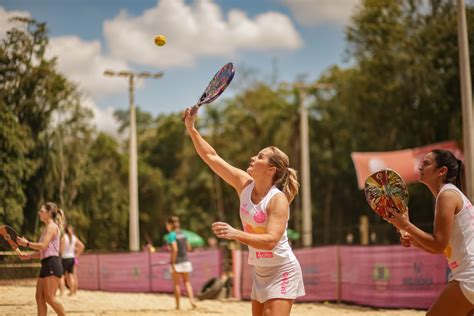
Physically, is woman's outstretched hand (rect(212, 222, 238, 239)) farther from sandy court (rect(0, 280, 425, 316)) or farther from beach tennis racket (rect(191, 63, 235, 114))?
sandy court (rect(0, 280, 425, 316))

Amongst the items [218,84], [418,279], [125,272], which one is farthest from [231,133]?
[218,84]

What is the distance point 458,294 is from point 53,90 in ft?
41.6

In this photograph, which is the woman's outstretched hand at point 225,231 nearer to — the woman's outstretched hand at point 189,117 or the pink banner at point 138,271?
the woman's outstretched hand at point 189,117

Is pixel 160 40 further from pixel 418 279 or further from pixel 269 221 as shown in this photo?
pixel 418 279

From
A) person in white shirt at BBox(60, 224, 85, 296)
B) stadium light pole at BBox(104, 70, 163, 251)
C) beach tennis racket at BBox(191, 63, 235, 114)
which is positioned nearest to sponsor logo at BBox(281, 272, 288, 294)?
beach tennis racket at BBox(191, 63, 235, 114)

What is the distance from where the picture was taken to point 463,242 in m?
5.23

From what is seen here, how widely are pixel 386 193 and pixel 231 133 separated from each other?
48.4m

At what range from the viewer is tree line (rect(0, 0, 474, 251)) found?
14891 millimetres

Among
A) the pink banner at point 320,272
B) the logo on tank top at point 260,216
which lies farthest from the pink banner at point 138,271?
the logo on tank top at point 260,216

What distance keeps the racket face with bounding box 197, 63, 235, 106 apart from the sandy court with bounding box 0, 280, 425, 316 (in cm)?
630

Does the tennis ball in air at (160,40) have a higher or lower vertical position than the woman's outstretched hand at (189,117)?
higher

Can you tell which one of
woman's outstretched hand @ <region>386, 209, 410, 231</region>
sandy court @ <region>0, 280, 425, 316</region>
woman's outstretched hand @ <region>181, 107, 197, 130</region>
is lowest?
sandy court @ <region>0, 280, 425, 316</region>

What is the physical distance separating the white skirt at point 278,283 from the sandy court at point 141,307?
6785 millimetres

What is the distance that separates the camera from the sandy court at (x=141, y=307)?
1177 cm
